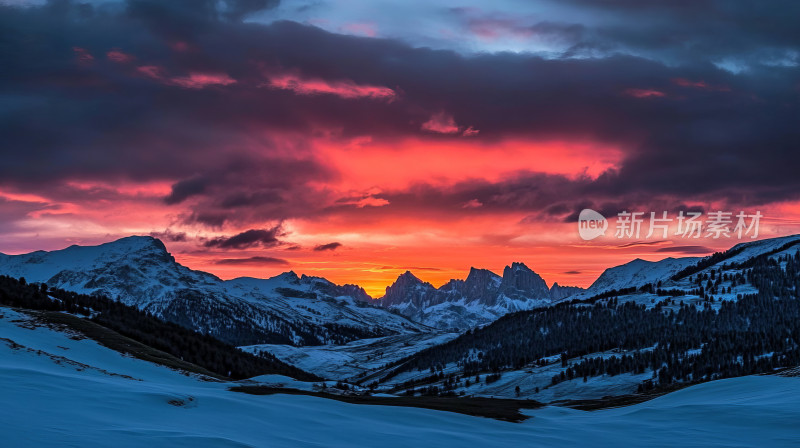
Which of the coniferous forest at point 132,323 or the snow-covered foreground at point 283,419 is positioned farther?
the coniferous forest at point 132,323

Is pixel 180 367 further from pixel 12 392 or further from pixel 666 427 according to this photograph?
pixel 666 427

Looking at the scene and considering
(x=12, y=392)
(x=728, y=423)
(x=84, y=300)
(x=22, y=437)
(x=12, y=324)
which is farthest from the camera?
(x=84, y=300)

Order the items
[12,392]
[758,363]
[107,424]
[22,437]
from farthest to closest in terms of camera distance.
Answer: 1. [758,363]
2. [12,392]
3. [107,424]
4. [22,437]

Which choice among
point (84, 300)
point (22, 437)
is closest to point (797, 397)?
point (22, 437)

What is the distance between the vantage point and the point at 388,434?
31.7 metres

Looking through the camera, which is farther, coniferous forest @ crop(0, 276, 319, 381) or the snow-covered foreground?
coniferous forest @ crop(0, 276, 319, 381)

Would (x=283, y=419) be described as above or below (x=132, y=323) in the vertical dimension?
above

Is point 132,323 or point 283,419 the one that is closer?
point 283,419

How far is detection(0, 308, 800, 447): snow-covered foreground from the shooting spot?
75.2 ft

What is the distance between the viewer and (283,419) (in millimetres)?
31812

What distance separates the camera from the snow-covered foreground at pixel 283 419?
22.9 m

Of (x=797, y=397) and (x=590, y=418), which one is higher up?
(x=797, y=397)

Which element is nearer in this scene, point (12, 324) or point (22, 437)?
point (22, 437)

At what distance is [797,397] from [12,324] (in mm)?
66125
